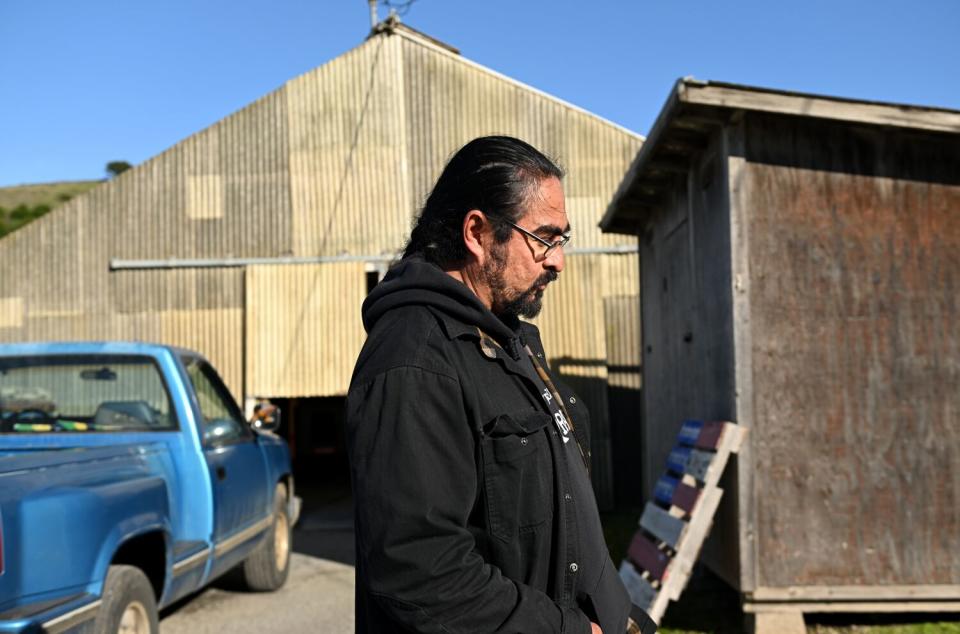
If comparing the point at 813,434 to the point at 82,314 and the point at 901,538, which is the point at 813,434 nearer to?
the point at 901,538

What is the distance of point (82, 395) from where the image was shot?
20.6ft

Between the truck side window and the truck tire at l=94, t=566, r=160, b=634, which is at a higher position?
the truck side window

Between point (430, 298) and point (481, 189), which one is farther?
point (481, 189)

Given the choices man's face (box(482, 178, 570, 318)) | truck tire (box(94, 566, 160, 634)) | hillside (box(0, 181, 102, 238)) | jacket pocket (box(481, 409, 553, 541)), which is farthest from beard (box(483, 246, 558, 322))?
hillside (box(0, 181, 102, 238))

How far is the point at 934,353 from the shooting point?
6191 millimetres

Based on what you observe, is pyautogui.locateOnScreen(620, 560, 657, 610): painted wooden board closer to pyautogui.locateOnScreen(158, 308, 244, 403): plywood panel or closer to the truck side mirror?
the truck side mirror

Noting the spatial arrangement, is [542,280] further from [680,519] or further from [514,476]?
[680,519]

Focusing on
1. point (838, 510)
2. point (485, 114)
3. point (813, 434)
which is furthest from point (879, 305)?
point (485, 114)

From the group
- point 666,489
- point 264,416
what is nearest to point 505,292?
point 666,489

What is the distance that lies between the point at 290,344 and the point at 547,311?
4030 mm

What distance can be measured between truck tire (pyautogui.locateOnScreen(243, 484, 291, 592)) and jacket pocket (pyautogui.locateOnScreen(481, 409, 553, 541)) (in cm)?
612

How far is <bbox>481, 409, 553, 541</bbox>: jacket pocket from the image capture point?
6.27 feet

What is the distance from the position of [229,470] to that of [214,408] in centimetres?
78

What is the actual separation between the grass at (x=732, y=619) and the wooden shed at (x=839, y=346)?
0.82 feet
